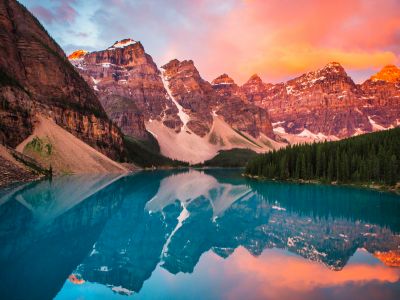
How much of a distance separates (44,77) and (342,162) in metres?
88.4

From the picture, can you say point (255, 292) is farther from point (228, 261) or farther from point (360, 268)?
point (360, 268)

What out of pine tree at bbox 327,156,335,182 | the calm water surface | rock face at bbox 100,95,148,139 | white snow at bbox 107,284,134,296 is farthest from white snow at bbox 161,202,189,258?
rock face at bbox 100,95,148,139

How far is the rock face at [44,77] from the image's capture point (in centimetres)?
7281

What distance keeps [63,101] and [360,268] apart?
91.0 meters

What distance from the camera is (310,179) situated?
5662cm

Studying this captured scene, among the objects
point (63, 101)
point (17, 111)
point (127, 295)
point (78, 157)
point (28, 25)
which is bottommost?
point (127, 295)

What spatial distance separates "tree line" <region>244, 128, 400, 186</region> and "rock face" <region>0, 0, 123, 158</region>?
59883 mm

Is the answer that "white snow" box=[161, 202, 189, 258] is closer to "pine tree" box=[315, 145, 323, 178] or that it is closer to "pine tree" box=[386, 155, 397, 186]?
"pine tree" box=[386, 155, 397, 186]

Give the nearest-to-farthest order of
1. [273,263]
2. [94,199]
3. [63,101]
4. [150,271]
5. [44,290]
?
[44,290], [150,271], [273,263], [94,199], [63,101]

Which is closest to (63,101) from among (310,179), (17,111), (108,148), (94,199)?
(108,148)

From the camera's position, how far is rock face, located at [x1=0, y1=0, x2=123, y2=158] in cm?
7281

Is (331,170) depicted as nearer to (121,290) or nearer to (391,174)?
(391,174)

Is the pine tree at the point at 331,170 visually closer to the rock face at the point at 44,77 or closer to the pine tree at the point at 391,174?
the pine tree at the point at 391,174

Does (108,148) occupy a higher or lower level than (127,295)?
higher
